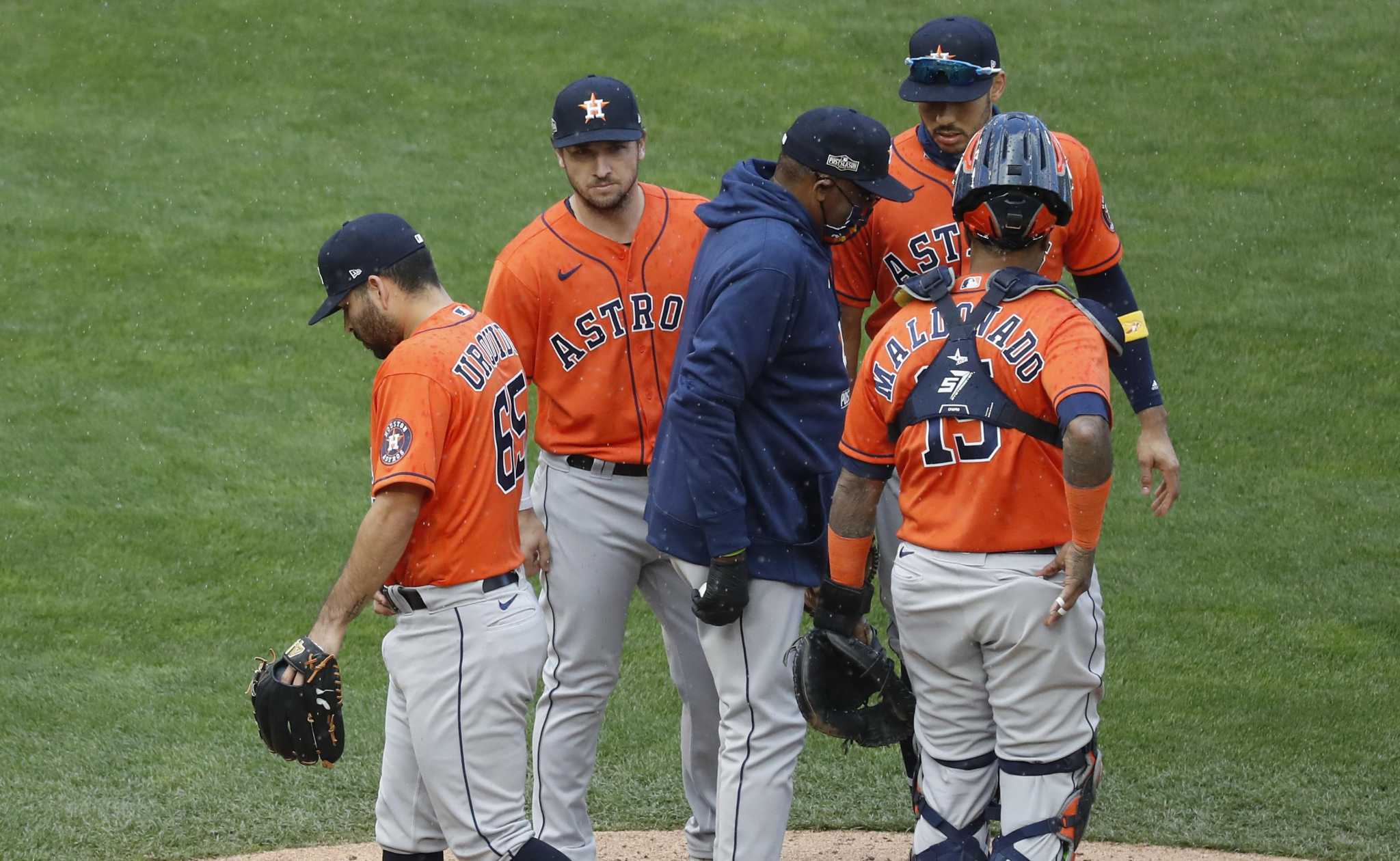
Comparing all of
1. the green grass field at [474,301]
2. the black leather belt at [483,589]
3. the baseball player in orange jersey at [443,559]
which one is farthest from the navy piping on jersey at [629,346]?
the green grass field at [474,301]

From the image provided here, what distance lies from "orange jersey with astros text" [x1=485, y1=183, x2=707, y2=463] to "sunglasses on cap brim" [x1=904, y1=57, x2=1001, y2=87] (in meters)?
0.89

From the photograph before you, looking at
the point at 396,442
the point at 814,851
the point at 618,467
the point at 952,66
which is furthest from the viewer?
the point at 814,851

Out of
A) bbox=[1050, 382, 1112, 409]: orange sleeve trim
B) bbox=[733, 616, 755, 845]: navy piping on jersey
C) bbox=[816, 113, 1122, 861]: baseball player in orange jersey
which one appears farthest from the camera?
bbox=[733, 616, 755, 845]: navy piping on jersey

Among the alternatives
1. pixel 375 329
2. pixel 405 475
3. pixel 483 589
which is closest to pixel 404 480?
pixel 405 475

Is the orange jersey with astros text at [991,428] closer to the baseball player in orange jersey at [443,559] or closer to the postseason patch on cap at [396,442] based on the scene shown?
the baseball player in orange jersey at [443,559]

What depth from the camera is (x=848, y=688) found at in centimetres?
382

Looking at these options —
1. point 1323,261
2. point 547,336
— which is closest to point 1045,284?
point 547,336

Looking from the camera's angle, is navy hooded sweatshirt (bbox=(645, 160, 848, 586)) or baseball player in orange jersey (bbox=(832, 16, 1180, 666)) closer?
navy hooded sweatshirt (bbox=(645, 160, 848, 586))

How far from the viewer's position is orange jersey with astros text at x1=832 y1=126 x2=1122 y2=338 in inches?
172

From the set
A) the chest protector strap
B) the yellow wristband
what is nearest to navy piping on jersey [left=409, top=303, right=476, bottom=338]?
the chest protector strap

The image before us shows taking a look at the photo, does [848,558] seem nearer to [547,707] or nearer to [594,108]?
[547,707]

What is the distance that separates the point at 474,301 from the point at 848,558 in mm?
6326

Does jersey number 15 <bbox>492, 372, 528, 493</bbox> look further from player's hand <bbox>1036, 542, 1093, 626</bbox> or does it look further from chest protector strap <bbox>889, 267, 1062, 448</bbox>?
player's hand <bbox>1036, 542, 1093, 626</bbox>

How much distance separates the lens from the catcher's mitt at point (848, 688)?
373 centimetres
